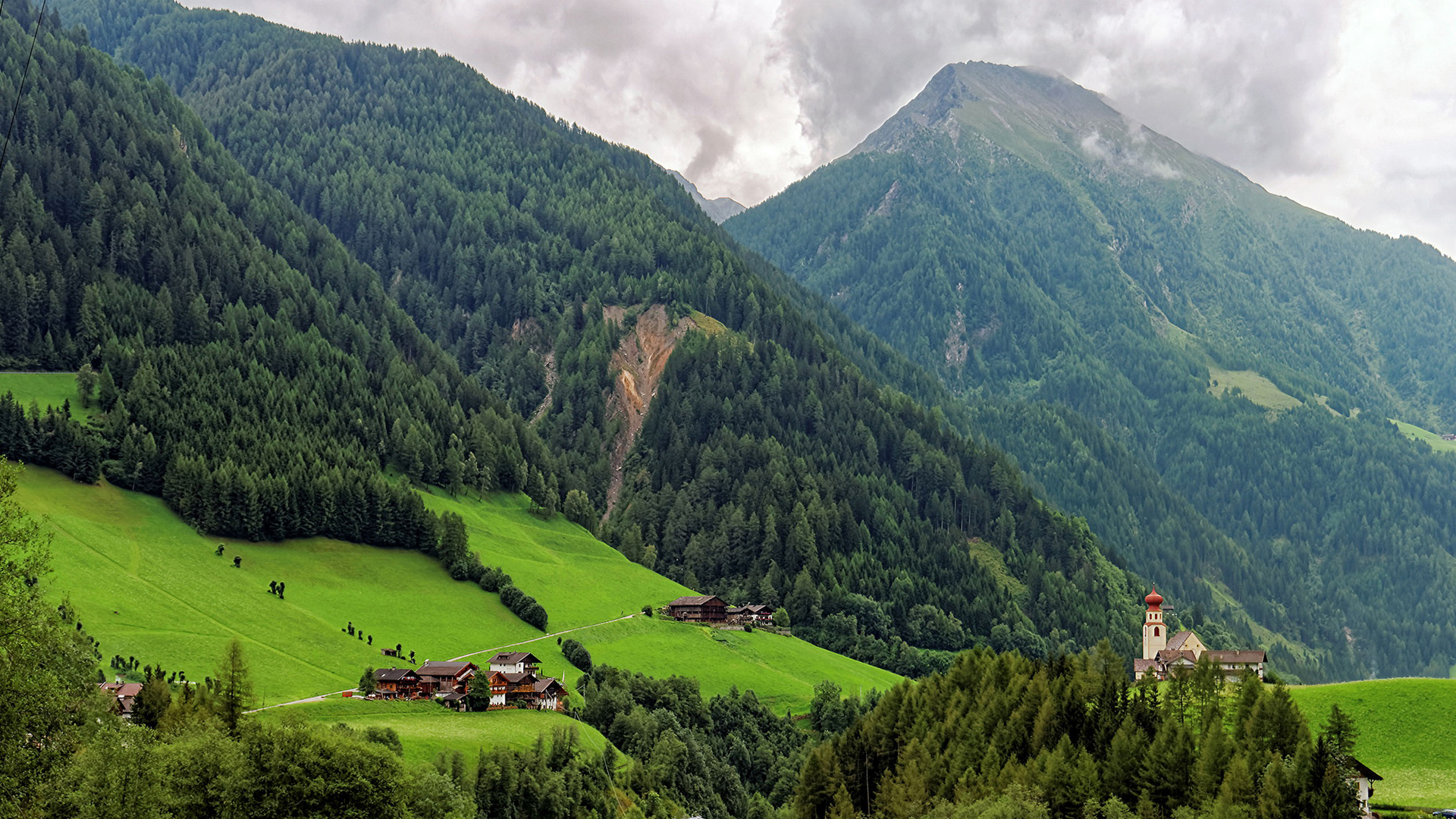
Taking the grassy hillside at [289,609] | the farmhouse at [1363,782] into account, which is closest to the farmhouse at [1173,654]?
the farmhouse at [1363,782]

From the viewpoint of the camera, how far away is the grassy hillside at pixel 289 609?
464 feet

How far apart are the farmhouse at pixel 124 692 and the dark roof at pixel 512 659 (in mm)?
42772

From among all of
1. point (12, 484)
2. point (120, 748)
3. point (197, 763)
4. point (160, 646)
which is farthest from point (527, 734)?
point (12, 484)

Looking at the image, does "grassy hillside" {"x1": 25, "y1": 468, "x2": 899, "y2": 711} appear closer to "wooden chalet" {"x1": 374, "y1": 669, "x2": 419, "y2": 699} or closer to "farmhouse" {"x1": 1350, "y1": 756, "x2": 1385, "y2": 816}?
"wooden chalet" {"x1": 374, "y1": 669, "x2": 419, "y2": 699}

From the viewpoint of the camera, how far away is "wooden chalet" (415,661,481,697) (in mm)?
141750

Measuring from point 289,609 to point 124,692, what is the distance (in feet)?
150

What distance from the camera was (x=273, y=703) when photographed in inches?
5044

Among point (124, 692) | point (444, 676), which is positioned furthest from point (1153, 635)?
point (124, 692)

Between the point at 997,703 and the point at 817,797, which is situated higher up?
the point at 997,703

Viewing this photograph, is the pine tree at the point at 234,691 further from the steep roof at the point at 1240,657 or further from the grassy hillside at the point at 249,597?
the steep roof at the point at 1240,657

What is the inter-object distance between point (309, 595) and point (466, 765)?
67.7 meters

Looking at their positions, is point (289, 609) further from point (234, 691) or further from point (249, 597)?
point (234, 691)

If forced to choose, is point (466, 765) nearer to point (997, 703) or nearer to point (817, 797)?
point (817, 797)

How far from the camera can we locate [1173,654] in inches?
5723
